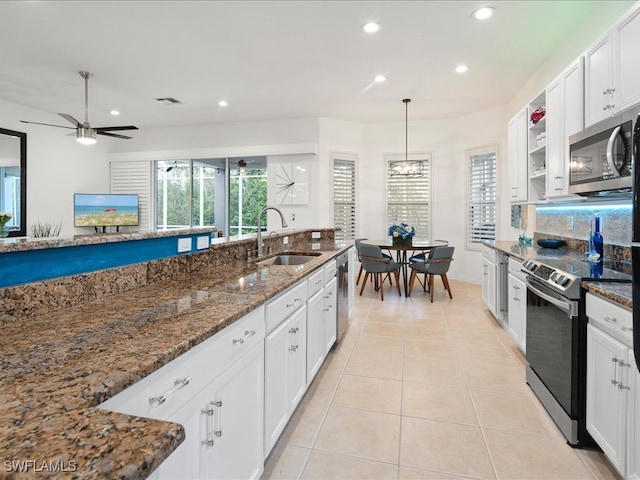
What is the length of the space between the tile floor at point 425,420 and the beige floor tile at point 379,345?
10 millimetres

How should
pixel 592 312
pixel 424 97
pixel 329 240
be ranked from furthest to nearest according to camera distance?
pixel 424 97 < pixel 329 240 < pixel 592 312

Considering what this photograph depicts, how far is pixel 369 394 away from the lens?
2488 millimetres

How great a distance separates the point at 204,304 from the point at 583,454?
2.06 metres

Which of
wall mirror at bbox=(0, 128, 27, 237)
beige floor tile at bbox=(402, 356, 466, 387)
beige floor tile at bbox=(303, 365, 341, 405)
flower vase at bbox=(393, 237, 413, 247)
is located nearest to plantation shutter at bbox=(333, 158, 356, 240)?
flower vase at bbox=(393, 237, 413, 247)

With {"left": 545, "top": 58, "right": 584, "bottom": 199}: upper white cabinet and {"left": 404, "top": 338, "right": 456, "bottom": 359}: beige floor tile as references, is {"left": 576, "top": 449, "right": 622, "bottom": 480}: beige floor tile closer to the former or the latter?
{"left": 404, "top": 338, "right": 456, "bottom": 359}: beige floor tile

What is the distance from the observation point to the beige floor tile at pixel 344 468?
67.5 inches

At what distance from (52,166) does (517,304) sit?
726 cm

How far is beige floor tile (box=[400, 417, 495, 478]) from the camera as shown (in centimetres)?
177

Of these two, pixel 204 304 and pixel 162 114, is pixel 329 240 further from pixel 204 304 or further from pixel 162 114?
pixel 162 114

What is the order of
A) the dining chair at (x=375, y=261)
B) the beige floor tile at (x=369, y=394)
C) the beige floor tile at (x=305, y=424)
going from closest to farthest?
the beige floor tile at (x=305, y=424), the beige floor tile at (x=369, y=394), the dining chair at (x=375, y=261)

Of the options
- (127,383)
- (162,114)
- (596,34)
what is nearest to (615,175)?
(596,34)

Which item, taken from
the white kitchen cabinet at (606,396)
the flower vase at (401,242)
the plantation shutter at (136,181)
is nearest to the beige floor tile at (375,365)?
the white kitchen cabinet at (606,396)

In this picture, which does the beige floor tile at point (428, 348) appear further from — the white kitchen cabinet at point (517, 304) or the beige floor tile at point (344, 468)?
the beige floor tile at point (344, 468)

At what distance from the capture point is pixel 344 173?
6.75 metres
